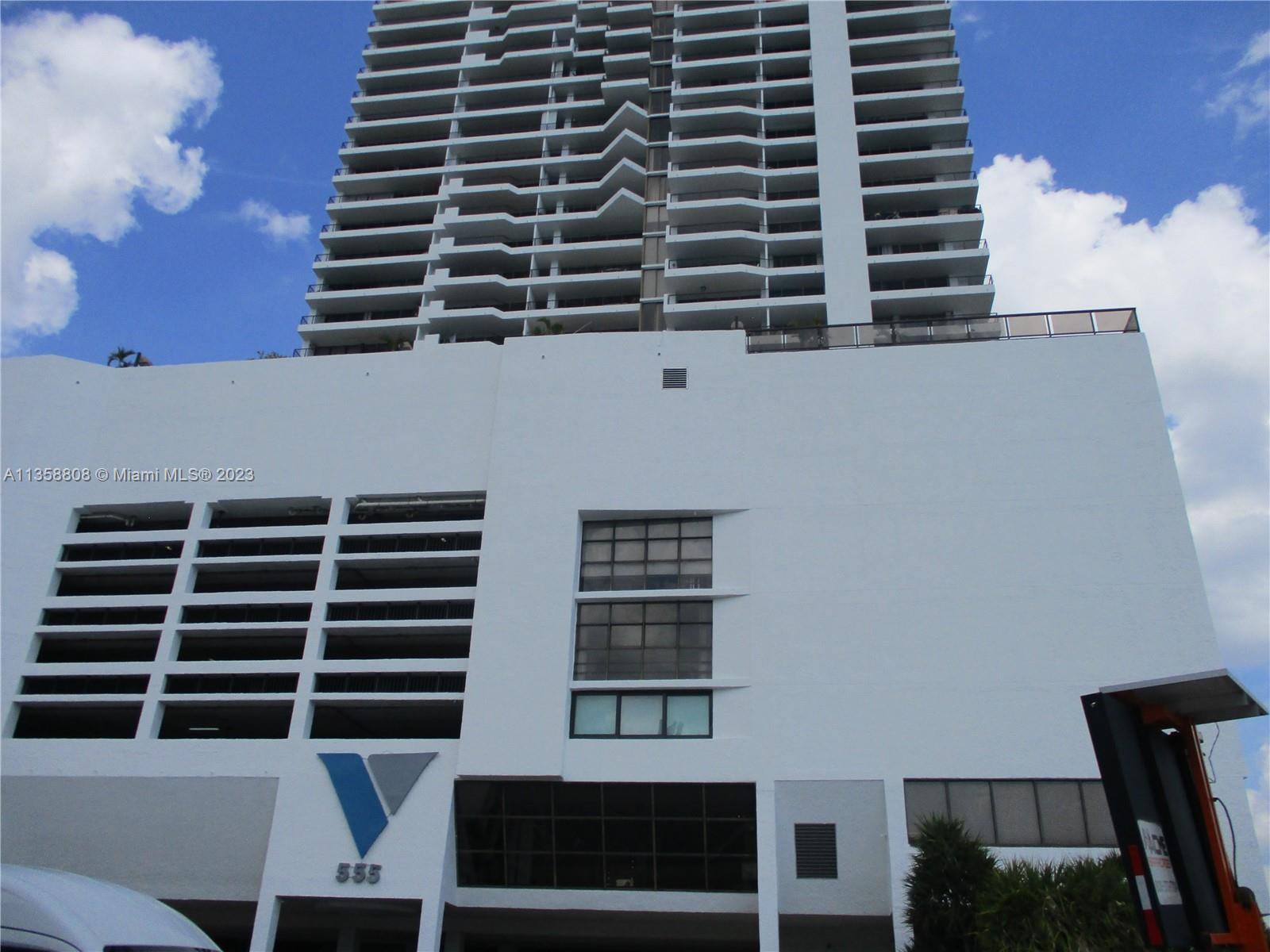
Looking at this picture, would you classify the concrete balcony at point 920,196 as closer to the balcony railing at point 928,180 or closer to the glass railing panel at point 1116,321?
the balcony railing at point 928,180

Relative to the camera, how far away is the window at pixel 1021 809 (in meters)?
25.6

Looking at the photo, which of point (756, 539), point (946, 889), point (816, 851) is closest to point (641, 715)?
point (816, 851)

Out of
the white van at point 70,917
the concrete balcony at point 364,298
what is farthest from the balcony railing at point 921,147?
the white van at point 70,917

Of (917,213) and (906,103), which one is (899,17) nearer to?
(906,103)

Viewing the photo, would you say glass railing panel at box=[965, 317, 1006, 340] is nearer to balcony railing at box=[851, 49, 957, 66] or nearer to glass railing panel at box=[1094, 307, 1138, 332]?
glass railing panel at box=[1094, 307, 1138, 332]

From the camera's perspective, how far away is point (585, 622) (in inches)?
1195

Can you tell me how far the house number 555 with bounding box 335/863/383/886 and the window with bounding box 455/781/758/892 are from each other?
241 cm

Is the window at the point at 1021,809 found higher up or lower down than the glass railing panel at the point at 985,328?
lower down

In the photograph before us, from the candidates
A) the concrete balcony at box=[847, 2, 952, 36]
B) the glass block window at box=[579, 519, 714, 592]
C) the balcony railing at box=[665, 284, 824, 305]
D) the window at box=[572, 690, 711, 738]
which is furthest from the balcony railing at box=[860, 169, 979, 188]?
the window at box=[572, 690, 711, 738]

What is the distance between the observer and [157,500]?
115 feet

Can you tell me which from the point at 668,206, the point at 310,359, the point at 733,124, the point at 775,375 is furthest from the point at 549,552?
the point at 733,124

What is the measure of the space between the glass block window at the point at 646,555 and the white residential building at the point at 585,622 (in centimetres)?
11

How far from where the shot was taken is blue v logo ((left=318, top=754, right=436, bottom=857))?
27.6m

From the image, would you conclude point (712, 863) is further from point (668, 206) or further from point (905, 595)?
point (668, 206)
